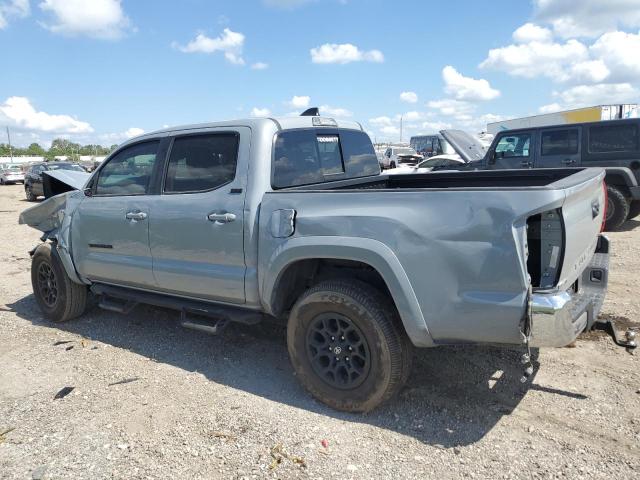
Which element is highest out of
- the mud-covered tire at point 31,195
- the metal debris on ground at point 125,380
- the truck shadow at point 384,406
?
the mud-covered tire at point 31,195

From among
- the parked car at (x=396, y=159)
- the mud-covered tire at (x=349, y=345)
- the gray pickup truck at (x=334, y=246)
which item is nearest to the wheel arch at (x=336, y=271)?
the gray pickup truck at (x=334, y=246)

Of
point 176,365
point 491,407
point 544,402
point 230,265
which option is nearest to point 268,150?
point 230,265

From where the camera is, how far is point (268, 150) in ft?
12.2

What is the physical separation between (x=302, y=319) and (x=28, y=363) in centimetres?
261

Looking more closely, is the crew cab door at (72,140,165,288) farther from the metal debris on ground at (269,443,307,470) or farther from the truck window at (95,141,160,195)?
the metal debris on ground at (269,443,307,470)

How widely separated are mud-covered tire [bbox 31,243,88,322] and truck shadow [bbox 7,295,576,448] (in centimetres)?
15

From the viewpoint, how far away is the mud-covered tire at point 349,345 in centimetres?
313

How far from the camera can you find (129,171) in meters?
4.57

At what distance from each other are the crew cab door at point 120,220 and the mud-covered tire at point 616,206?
8.08m

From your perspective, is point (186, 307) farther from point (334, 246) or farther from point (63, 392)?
point (334, 246)

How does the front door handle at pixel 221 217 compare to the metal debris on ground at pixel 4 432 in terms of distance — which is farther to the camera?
the front door handle at pixel 221 217

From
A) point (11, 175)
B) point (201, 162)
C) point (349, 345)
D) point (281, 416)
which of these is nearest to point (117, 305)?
point (201, 162)

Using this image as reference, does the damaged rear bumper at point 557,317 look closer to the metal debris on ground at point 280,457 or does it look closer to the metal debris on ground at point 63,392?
the metal debris on ground at point 280,457

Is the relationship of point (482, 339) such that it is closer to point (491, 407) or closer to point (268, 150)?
point (491, 407)
